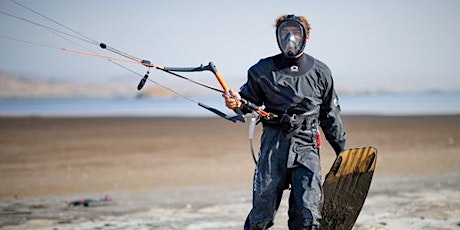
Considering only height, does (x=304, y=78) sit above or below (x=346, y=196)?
above

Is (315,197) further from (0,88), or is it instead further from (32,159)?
(0,88)

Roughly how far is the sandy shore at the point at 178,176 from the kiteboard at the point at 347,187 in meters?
1.99

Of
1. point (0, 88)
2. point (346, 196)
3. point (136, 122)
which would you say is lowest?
point (346, 196)

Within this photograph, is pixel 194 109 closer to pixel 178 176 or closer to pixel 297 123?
pixel 178 176

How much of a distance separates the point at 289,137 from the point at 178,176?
887cm

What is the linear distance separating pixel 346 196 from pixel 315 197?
922 mm

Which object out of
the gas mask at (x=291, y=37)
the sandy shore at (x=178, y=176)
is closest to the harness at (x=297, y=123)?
the gas mask at (x=291, y=37)

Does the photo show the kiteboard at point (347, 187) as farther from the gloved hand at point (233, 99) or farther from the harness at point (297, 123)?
the gloved hand at point (233, 99)

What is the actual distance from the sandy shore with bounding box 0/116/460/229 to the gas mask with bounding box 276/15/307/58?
3383 mm

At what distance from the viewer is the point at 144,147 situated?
2080 centimetres

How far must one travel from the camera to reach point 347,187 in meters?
7.30

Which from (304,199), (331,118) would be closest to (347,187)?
(331,118)

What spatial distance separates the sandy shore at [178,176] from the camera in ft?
33.8

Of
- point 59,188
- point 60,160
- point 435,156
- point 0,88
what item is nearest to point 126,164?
point 60,160
